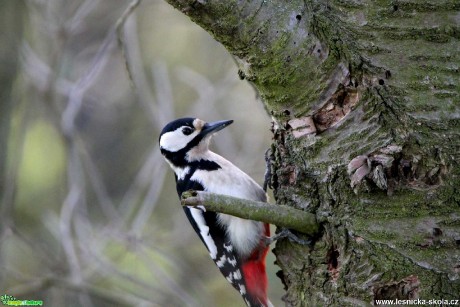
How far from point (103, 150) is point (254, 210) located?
434 cm

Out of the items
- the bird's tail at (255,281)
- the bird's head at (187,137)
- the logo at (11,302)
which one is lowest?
the bird's tail at (255,281)

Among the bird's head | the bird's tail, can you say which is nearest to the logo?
the bird's head

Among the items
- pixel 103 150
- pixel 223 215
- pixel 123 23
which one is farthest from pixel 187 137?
pixel 103 150

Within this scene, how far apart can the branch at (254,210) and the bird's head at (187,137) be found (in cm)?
150

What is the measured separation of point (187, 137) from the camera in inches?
158

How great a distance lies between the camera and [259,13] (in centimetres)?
252

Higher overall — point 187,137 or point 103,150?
point 103,150

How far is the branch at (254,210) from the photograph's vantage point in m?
2.17

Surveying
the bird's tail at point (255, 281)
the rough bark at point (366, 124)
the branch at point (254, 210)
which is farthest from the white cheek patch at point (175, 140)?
the branch at point (254, 210)

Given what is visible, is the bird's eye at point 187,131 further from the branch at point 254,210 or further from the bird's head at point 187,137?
the branch at point 254,210

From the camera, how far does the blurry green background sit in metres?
4.45

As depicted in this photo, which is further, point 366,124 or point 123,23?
point 123,23

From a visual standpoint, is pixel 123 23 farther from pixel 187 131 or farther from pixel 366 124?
pixel 366 124

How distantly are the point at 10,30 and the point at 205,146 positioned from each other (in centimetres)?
136
